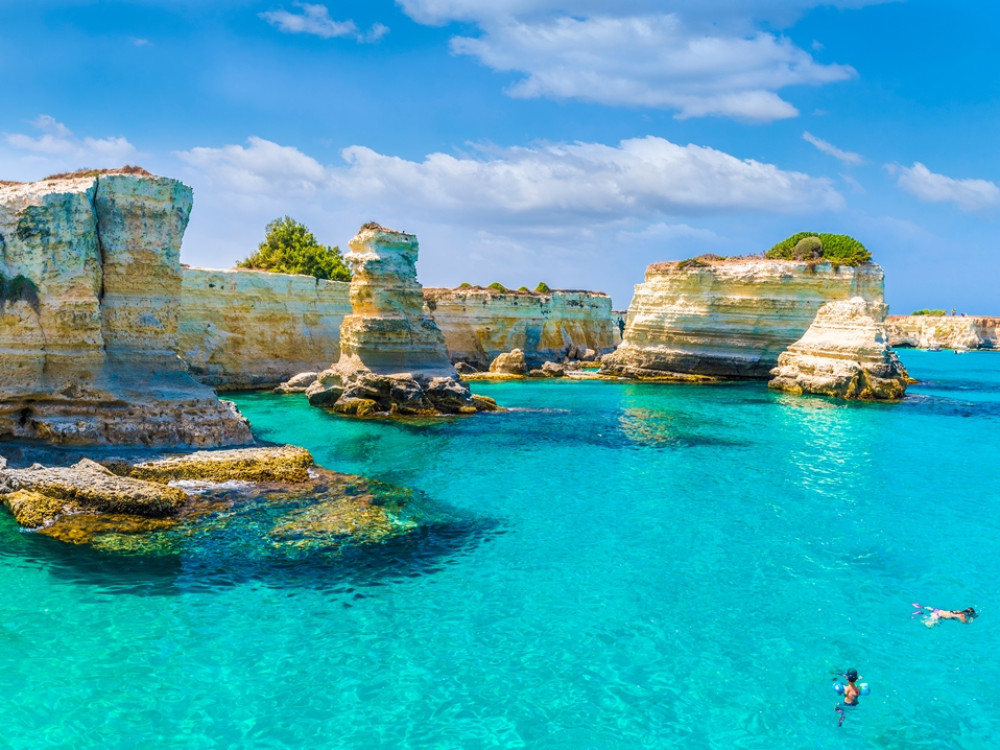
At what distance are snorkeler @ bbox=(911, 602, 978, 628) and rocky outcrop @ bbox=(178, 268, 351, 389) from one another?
33839mm

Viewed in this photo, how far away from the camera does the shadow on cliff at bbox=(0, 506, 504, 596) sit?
10.8 metres

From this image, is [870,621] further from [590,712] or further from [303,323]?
[303,323]

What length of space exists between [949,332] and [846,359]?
93063mm

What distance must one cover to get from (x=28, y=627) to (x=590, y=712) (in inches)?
284

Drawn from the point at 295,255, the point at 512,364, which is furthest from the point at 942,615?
the point at 295,255

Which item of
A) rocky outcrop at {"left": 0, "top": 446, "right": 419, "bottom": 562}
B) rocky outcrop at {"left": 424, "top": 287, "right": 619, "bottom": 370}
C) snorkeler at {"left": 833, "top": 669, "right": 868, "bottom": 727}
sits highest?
rocky outcrop at {"left": 424, "top": 287, "right": 619, "bottom": 370}

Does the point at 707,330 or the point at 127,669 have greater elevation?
the point at 707,330

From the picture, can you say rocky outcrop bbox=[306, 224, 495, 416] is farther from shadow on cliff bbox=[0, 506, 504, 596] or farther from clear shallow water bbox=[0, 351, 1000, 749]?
shadow on cliff bbox=[0, 506, 504, 596]

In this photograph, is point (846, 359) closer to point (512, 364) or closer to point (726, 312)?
point (726, 312)

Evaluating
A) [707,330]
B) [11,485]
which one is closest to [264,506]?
[11,485]

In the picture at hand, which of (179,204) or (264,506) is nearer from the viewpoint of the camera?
(264,506)

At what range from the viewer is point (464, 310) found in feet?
Answer: 175

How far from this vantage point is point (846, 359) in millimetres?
37938

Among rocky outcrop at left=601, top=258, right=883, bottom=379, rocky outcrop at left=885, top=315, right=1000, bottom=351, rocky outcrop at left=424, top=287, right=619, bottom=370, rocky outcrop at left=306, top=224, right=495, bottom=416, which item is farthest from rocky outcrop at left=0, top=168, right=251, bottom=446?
rocky outcrop at left=885, top=315, right=1000, bottom=351
